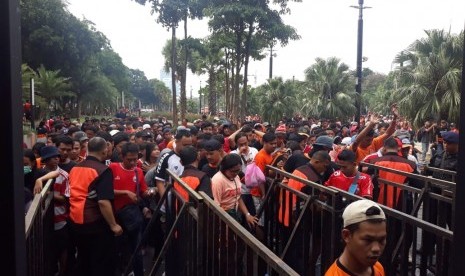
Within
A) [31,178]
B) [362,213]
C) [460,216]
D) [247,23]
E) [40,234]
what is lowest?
[40,234]

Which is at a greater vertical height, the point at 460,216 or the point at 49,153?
the point at 460,216

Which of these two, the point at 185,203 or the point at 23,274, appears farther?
the point at 185,203

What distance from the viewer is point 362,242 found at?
2.52m

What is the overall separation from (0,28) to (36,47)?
124 ft

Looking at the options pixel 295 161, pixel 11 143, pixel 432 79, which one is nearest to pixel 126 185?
pixel 295 161

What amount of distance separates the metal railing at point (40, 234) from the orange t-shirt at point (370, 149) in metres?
4.87

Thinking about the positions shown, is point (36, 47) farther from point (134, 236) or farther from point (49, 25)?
point (134, 236)

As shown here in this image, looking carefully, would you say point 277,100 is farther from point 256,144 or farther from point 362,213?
point 362,213

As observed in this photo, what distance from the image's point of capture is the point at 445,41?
16250mm

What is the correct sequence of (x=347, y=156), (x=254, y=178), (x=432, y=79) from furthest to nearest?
(x=432, y=79)
(x=254, y=178)
(x=347, y=156)

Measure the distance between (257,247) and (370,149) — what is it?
6207 mm

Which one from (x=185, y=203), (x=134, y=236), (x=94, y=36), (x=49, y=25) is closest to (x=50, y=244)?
(x=134, y=236)

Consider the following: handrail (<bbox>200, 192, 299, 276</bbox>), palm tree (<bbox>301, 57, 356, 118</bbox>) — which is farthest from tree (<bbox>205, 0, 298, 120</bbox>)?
handrail (<bbox>200, 192, 299, 276</bbox>)

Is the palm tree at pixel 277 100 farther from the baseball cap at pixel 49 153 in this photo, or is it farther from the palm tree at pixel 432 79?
the baseball cap at pixel 49 153
